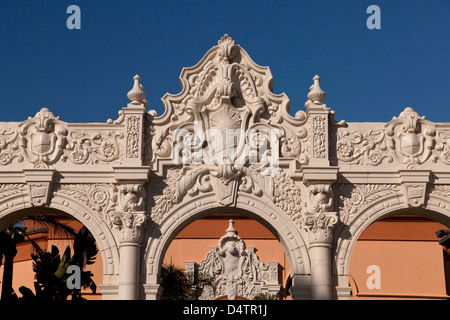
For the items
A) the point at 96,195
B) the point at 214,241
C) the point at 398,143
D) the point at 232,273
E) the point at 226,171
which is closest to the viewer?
the point at 226,171

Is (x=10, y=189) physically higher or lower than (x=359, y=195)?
higher

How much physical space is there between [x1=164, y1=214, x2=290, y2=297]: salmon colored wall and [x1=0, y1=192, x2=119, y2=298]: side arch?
11.8m

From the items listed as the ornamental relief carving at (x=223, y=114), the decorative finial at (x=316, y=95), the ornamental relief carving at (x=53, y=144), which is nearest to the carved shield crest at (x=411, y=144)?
the decorative finial at (x=316, y=95)

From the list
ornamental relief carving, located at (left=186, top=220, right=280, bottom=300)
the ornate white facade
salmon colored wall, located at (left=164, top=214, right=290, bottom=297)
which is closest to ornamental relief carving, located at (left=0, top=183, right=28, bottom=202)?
the ornate white facade

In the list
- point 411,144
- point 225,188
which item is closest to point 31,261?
point 225,188

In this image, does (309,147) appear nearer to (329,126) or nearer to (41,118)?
(329,126)

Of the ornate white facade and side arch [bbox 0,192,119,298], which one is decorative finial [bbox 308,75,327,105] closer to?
the ornate white facade

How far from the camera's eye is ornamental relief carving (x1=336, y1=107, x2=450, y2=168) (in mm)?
15508

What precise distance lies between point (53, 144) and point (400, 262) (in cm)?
1490

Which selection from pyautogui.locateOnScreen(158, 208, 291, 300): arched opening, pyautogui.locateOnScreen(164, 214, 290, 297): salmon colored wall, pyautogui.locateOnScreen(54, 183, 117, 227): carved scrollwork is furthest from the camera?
pyautogui.locateOnScreen(164, 214, 290, 297): salmon colored wall

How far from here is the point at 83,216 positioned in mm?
15180

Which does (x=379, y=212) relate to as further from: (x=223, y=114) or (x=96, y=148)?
(x=96, y=148)

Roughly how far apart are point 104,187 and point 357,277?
13345 mm

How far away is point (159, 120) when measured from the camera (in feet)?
51.2
